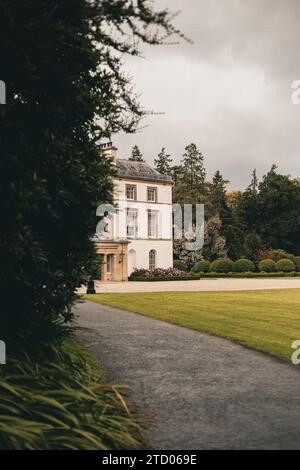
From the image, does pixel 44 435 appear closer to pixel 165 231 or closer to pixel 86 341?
pixel 86 341

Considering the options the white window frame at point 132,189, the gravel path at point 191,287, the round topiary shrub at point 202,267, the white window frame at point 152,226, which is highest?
the white window frame at point 132,189

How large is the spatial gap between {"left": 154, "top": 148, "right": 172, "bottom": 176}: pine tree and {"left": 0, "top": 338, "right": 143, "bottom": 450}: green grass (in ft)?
222

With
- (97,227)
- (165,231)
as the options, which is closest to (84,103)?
(97,227)

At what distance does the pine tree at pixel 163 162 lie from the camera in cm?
7244

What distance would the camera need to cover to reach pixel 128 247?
4538cm

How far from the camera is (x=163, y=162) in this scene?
72.9 metres

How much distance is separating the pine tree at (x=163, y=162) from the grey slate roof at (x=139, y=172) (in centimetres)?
2229

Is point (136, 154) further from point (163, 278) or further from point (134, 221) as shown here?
point (163, 278)

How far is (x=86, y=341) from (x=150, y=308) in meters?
6.68

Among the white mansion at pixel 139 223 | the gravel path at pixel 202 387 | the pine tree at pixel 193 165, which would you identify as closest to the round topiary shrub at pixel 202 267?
the white mansion at pixel 139 223

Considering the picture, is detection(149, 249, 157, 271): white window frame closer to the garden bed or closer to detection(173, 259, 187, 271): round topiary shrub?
detection(173, 259, 187, 271): round topiary shrub

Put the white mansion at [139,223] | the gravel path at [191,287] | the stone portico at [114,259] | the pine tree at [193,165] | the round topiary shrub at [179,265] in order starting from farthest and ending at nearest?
the pine tree at [193,165] → the round topiary shrub at [179,265] → the white mansion at [139,223] → the stone portico at [114,259] → the gravel path at [191,287]

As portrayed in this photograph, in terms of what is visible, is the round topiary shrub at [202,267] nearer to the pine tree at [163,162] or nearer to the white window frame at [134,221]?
the white window frame at [134,221]

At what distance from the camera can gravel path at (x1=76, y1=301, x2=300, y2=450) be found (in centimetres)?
436
